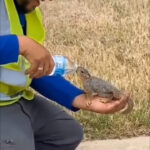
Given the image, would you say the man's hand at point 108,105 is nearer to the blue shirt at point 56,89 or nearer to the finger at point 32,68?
the blue shirt at point 56,89

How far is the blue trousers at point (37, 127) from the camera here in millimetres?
2555

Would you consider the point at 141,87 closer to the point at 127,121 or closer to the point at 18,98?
the point at 127,121

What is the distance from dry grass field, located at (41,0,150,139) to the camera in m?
4.24

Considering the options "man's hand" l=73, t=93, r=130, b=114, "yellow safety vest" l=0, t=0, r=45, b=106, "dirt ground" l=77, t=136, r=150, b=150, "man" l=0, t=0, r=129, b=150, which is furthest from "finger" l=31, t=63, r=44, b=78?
"dirt ground" l=77, t=136, r=150, b=150

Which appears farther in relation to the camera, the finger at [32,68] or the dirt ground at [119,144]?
the dirt ground at [119,144]

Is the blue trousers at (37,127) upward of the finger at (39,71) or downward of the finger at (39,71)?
downward

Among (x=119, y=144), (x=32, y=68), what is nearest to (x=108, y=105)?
(x=32, y=68)

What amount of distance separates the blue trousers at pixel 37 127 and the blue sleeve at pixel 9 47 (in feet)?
1.16

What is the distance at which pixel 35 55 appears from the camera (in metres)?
2.27

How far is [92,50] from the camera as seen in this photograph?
19.6 feet

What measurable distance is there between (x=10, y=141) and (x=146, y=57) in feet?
10.8

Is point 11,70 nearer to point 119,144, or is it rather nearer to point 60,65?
point 60,65

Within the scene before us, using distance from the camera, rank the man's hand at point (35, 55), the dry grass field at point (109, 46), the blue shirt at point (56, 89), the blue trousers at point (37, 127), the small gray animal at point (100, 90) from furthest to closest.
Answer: the dry grass field at point (109, 46) < the blue shirt at point (56, 89) < the small gray animal at point (100, 90) < the blue trousers at point (37, 127) < the man's hand at point (35, 55)

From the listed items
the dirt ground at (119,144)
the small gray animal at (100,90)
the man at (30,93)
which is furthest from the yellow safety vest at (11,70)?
the dirt ground at (119,144)
